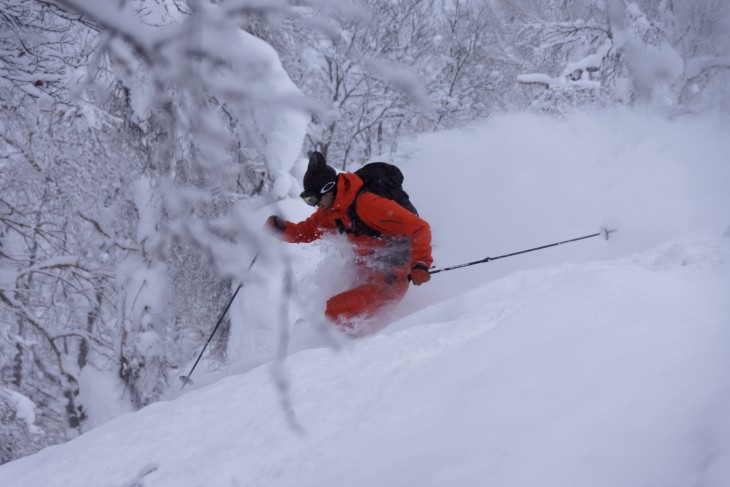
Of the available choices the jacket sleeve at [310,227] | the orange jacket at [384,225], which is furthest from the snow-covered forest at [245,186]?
the orange jacket at [384,225]

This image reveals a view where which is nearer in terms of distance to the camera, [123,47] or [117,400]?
[123,47]

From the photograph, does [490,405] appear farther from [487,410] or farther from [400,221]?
[400,221]

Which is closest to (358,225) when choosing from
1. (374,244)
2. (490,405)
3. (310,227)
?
(374,244)

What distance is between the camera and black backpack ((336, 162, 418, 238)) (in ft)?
13.6

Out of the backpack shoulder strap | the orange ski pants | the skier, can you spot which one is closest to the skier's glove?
the skier

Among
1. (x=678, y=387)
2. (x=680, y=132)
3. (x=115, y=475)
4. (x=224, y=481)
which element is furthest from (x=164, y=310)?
(x=680, y=132)

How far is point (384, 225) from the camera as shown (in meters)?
4.06

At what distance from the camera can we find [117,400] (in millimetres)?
7551

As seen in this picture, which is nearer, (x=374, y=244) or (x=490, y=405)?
(x=490, y=405)

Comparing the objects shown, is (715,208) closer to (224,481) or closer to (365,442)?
(365,442)

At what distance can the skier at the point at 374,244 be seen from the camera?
3.97 meters

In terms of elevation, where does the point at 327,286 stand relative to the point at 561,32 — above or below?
below

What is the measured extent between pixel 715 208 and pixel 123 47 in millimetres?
5819

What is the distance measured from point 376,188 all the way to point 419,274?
2.71ft
